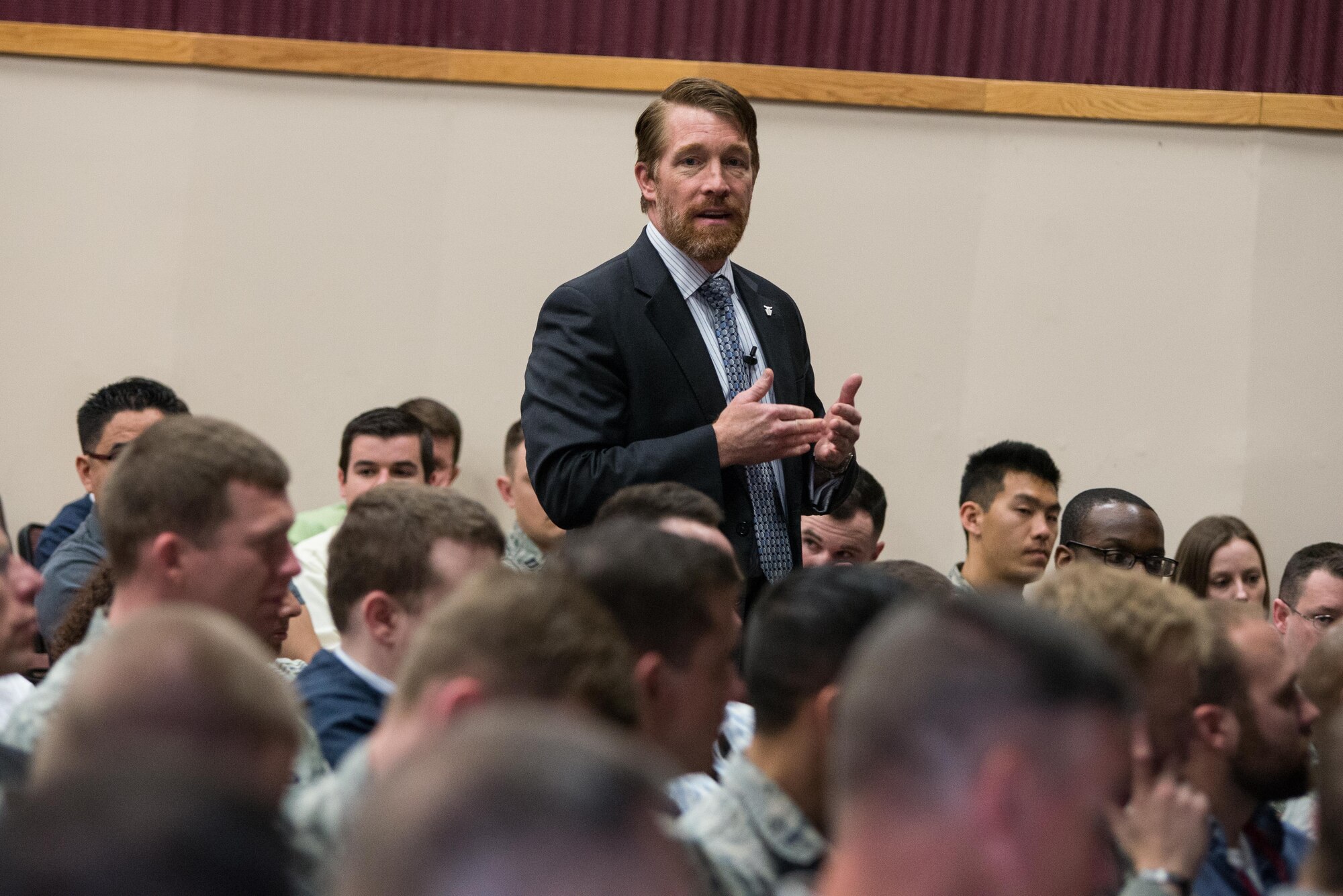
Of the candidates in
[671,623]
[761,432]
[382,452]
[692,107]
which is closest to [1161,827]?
[671,623]

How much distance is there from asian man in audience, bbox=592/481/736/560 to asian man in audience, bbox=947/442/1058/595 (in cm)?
179

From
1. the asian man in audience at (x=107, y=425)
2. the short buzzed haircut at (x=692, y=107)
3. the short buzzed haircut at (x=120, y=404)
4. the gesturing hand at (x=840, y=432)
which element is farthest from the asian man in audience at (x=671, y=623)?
the short buzzed haircut at (x=120, y=404)

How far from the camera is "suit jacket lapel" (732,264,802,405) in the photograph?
2523 millimetres

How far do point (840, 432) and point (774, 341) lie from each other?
26 cm

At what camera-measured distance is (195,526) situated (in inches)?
73.2

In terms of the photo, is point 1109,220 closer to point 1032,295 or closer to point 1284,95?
point 1032,295

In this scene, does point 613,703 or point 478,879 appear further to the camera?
point 613,703

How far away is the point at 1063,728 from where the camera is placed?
3.36 feet

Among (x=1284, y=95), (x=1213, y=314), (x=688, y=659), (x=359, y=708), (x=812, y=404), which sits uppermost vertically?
(x=1284, y=95)

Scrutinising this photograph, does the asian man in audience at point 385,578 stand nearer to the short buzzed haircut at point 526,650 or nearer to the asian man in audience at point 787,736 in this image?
the asian man in audience at point 787,736

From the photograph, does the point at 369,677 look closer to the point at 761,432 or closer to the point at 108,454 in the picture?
the point at 761,432

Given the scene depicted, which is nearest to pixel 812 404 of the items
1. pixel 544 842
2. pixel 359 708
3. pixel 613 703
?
pixel 359 708

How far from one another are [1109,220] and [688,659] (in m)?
2.88

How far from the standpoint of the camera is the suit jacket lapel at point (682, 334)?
2.43 metres
